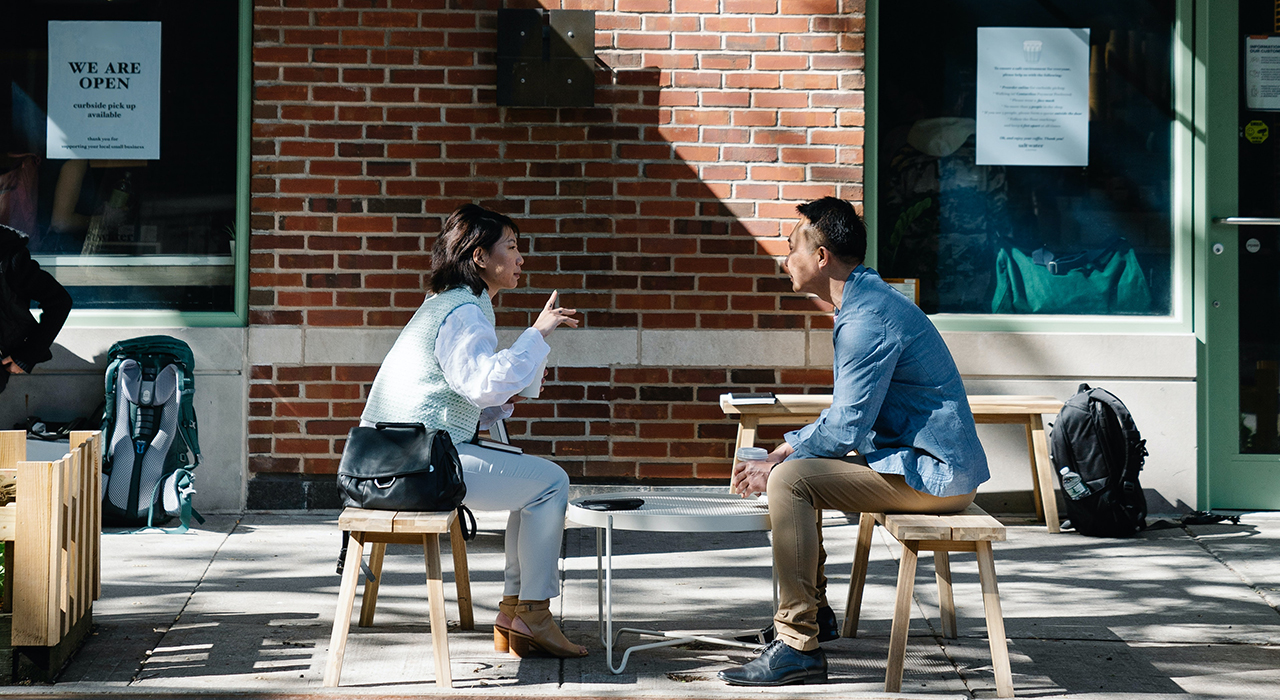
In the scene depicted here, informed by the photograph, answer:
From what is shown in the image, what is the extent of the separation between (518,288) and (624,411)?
82 cm

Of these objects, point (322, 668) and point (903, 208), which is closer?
point (322, 668)

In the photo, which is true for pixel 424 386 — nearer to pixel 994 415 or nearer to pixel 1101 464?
pixel 994 415

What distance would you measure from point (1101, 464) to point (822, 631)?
2.31m

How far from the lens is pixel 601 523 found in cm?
383

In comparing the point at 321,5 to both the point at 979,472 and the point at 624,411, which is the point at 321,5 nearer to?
the point at 624,411

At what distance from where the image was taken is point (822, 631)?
4145 millimetres

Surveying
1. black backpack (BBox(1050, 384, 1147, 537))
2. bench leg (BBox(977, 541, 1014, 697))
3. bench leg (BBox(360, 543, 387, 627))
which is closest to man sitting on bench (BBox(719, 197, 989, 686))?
bench leg (BBox(977, 541, 1014, 697))

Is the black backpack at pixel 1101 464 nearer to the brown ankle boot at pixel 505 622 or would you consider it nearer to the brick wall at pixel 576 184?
the brick wall at pixel 576 184

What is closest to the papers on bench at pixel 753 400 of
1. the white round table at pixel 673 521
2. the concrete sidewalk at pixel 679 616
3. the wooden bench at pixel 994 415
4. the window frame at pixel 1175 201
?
the wooden bench at pixel 994 415

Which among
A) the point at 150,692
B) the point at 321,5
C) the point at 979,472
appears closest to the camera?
the point at 150,692

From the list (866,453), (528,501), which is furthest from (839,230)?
(528,501)

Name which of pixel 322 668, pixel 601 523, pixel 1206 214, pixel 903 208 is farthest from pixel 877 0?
pixel 322 668

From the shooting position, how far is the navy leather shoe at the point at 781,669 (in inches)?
145

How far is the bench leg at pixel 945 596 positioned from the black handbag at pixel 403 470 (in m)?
1.57
